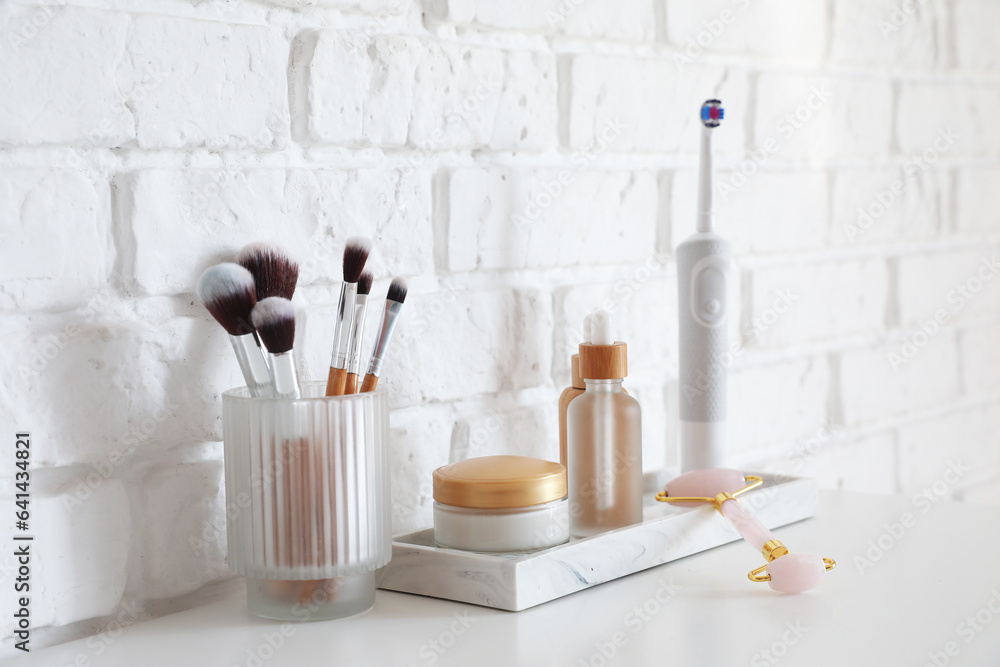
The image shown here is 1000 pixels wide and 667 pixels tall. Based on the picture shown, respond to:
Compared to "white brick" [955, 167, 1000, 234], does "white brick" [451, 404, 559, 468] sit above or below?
below

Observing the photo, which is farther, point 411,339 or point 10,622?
point 411,339

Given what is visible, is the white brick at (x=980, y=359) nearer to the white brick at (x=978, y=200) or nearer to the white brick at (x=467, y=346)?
the white brick at (x=978, y=200)

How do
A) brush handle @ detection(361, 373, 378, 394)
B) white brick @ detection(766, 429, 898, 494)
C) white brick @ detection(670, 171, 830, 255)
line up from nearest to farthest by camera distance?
1. brush handle @ detection(361, 373, 378, 394)
2. white brick @ detection(670, 171, 830, 255)
3. white brick @ detection(766, 429, 898, 494)

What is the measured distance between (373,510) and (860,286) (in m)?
0.78

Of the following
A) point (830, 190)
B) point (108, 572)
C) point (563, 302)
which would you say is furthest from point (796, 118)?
point (108, 572)

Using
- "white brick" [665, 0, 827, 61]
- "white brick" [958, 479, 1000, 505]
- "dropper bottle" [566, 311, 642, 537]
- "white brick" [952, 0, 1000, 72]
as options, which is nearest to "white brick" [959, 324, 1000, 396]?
"white brick" [958, 479, 1000, 505]

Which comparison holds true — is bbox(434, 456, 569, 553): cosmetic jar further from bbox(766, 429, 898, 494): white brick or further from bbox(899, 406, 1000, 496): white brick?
bbox(899, 406, 1000, 496): white brick

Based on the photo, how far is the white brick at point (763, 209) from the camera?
974mm

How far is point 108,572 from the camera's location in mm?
595

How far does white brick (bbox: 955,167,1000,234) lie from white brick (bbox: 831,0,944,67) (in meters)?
0.16

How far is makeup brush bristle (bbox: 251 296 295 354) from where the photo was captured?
21.8 inches

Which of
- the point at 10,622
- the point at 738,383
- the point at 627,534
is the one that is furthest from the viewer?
the point at 738,383

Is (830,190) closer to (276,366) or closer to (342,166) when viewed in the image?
(342,166)

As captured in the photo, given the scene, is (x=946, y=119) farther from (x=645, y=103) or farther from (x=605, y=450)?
(x=605, y=450)
